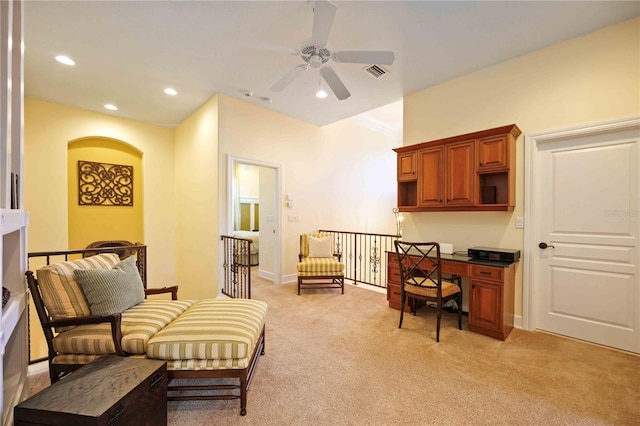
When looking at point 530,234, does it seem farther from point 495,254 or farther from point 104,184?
point 104,184

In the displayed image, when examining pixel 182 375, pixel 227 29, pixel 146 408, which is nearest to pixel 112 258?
pixel 182 375

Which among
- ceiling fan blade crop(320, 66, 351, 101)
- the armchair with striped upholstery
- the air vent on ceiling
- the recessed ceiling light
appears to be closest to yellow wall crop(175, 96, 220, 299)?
the armchair with striped upholstery

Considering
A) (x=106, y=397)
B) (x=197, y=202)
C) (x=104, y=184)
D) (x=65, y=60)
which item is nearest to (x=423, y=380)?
→ (x=106, y=397)

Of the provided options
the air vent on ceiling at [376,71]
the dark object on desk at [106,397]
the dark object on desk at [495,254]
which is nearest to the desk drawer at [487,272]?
the dark object on desk at [495,254]

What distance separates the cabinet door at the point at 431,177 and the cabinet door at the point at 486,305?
109 centimetres

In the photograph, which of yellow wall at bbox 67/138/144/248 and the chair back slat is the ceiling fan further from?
yellow wall at bbox 67/138/144/248

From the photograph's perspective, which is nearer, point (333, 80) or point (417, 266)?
point (333, 80)

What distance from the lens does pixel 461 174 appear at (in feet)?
10.6

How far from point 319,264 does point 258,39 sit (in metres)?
3.10

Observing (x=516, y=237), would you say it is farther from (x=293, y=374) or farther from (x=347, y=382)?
(x=293, y=374)

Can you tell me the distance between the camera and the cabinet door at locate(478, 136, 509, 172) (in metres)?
2.93

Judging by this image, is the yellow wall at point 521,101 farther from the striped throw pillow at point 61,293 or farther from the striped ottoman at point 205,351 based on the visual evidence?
the striped throw pillow at point 61,293

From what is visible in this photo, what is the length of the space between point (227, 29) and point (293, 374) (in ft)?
10.6

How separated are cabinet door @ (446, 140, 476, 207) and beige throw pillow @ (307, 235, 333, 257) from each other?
6.75 feet
